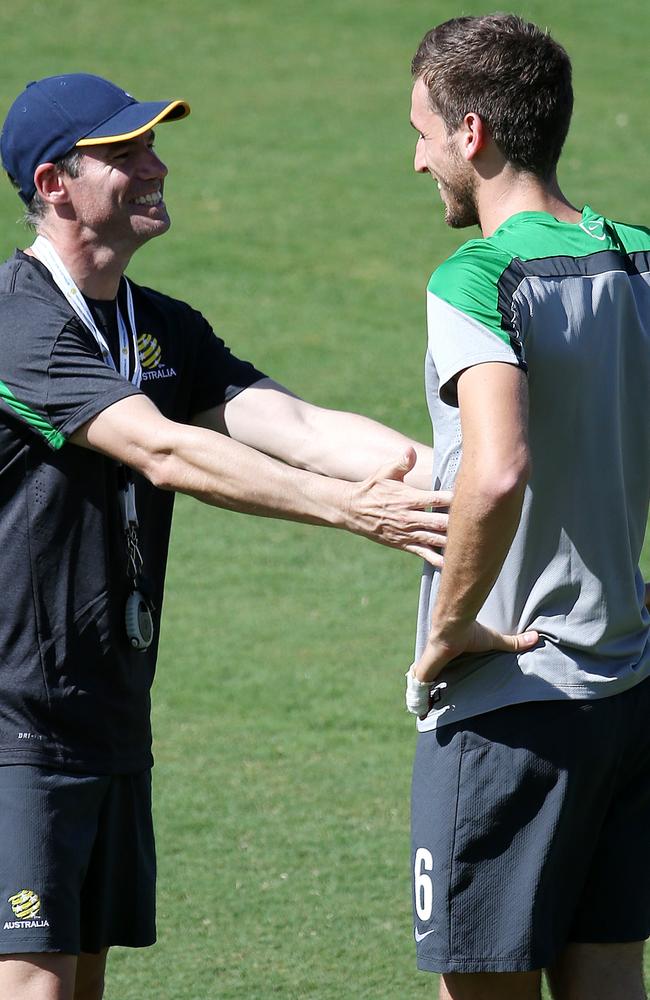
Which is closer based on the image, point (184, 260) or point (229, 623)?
point (229, 623)

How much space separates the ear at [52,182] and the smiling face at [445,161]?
0.82 meters

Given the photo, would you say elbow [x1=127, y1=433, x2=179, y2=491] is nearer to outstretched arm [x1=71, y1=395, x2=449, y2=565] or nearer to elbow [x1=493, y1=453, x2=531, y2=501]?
outstretched arm [x1=71, y1=395, x2=449, y2=565]

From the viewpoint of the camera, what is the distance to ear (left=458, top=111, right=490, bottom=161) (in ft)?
9.25

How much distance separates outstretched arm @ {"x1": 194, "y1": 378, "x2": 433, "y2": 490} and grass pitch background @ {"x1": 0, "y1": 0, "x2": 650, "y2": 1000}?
1560mm

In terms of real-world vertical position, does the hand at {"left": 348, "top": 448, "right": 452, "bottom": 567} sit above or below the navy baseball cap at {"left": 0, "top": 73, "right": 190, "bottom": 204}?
below

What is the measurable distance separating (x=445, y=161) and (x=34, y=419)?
94cm

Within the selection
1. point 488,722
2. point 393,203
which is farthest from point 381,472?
point 393,203

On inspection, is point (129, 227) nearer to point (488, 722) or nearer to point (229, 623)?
point (488, 722)

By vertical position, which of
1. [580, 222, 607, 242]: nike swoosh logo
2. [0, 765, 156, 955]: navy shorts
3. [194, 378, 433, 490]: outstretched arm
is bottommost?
[0, 765, 156, 955]: navy shorts

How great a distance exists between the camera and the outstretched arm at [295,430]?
141 inches

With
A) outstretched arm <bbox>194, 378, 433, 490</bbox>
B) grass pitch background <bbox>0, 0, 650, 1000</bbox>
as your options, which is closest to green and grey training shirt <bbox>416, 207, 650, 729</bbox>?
outstretched arm <bbox>194, 378, 433, 490</bbox>

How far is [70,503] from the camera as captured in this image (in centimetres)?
317

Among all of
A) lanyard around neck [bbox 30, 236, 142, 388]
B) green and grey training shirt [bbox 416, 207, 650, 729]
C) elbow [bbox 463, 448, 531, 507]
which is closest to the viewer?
elbow [bbox 463, 448, 531, 507]

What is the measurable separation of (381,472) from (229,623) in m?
4.60
